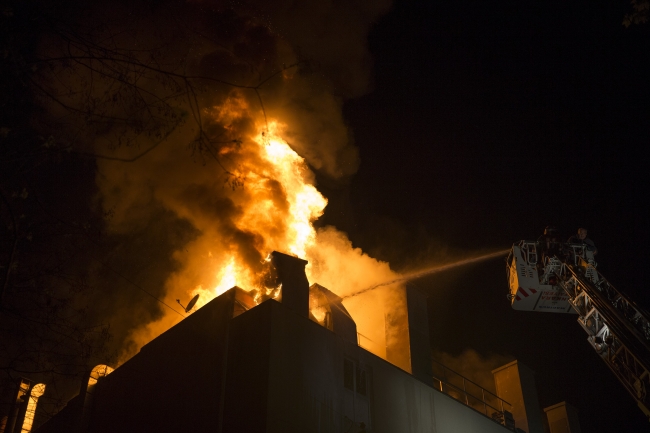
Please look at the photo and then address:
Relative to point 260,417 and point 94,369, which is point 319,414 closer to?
point 260,417

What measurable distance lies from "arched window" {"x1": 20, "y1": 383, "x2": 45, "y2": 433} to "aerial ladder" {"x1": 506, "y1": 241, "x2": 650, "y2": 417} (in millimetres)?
19467

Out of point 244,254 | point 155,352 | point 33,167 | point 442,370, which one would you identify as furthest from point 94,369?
point 442,370

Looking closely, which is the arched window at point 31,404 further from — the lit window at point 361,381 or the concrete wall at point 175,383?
the lit window at point 361,381

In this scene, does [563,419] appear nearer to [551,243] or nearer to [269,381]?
[551,243]

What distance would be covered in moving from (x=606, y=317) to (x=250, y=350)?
977 centimetres

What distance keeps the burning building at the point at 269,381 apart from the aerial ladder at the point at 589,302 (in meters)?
5.39

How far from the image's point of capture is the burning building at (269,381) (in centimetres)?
1385

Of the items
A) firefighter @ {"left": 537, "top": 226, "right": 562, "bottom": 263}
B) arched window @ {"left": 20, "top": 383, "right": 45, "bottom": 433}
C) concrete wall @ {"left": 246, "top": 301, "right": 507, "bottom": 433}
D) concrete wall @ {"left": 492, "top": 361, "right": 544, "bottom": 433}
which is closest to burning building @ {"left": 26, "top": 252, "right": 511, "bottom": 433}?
concrete wall @ {"left": 246, "top": 301, "right": 507, "bottom": 433}

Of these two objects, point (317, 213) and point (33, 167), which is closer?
point (33, 167)

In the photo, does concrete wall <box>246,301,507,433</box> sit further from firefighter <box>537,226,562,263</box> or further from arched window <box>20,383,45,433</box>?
arched window <box>20,383,45,433</box>

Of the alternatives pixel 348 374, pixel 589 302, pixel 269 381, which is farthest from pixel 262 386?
pixel 589 302

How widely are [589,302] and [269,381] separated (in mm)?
9405

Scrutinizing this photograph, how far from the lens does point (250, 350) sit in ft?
47.2

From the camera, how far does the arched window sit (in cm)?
2059
